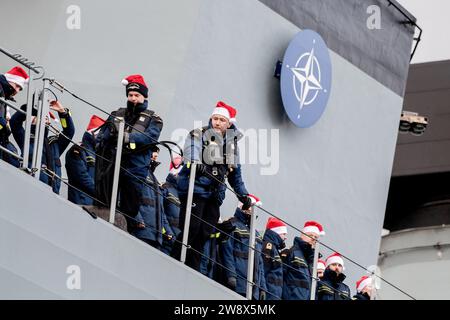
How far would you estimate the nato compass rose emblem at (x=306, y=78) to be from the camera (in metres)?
11.3

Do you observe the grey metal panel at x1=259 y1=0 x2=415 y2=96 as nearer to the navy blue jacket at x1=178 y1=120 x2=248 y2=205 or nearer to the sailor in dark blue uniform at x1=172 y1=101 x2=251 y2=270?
the sailor in dark blue uniform at x1=172 y1=101 x2=251 y2=270

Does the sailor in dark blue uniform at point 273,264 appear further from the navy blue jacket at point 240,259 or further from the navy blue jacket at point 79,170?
the navy blue jacket at point 79,170

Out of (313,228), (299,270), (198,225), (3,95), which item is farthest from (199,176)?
(313,228)

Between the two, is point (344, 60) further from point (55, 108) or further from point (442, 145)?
point (442, 145)

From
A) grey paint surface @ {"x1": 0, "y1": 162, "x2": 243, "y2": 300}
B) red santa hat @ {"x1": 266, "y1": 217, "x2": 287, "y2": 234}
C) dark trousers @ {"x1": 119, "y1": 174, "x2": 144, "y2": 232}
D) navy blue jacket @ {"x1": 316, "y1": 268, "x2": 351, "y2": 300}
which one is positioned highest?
red santa hat @ {"x1": 266, "y1": 217, "x2": 287, "y2": 234}

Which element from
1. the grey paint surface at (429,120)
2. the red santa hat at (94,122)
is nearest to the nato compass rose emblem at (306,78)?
the red santa hat at (94,122)

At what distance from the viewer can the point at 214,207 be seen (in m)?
8.67

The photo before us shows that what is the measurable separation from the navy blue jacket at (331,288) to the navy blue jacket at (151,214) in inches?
71.4

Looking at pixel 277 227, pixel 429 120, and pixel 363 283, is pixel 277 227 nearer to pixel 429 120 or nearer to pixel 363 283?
pixel 363 283

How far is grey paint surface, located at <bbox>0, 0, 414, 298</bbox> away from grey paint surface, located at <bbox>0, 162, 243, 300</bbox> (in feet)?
6.95

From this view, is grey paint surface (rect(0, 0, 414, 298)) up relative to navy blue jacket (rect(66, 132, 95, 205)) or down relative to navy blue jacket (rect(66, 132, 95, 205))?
up

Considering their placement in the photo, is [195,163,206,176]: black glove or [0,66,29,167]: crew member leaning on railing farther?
[195,163,206,176]: black glove

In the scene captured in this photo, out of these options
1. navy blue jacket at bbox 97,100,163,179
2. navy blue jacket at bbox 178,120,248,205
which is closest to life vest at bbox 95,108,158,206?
navy blue jacket at bbox 97,100,163,179

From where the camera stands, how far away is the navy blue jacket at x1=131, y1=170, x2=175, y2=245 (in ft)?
26.7
